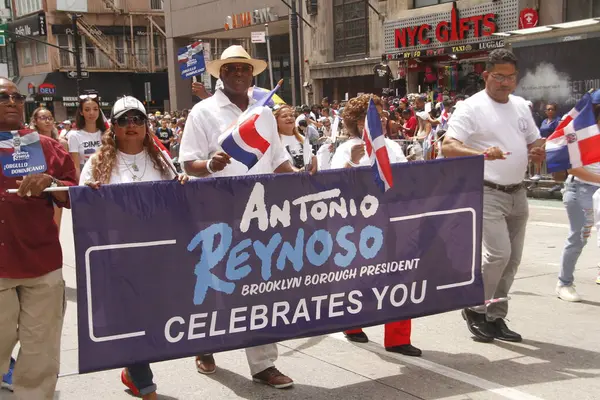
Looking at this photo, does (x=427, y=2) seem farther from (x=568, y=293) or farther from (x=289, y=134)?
(x=568, y=293)

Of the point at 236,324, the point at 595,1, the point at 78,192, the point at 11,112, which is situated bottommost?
the point at 236,324

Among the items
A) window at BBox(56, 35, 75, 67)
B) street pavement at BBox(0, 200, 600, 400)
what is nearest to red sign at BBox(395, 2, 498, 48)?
street pavement at BBox(0, 200, 600, 400)

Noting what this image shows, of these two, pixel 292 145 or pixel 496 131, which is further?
pixel 292 145

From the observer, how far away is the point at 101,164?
14.0 feet

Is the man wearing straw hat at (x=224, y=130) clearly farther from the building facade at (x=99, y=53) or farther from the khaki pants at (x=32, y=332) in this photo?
the building facade at (x=99, y=53)

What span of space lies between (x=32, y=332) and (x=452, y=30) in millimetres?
22584

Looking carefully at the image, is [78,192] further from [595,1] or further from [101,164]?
[595,1]

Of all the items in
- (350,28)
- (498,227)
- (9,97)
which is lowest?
(498,227)

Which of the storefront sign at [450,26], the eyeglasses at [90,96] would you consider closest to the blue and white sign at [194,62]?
the eyeglasses at [90,96]

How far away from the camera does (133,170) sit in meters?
4.36

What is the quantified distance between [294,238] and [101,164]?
1.21m

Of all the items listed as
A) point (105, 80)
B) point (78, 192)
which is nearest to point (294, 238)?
point (78, 192)

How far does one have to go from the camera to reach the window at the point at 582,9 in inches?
823

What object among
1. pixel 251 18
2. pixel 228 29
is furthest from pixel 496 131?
pixel 228 29
